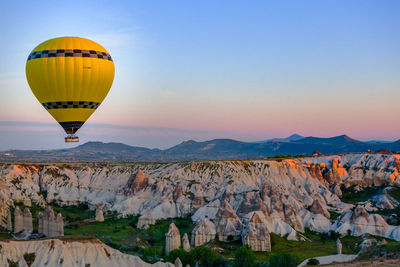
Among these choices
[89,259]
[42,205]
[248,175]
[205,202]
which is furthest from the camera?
[248,175]

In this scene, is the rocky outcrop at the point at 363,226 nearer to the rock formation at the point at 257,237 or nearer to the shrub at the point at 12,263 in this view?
the rock formation at the point at 257,237

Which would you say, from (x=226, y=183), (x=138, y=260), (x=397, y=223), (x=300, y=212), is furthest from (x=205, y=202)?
(x=138, y=260)

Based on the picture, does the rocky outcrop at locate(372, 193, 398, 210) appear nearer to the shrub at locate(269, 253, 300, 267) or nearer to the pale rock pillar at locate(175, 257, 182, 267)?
the shrub at locate(269, 253, 300, 267)

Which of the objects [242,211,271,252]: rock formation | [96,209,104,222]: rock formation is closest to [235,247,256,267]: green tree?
[242,211,271,252]: rock formation

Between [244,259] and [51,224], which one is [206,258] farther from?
[51,224]

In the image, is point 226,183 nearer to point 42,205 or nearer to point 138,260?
point 42,205

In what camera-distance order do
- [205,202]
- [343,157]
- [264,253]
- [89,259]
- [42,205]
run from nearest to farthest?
[89,259] → [264,253] → [205,202] → [42,205] → [343,157]

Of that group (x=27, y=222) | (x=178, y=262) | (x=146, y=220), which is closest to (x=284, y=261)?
(x=178, y=262)
